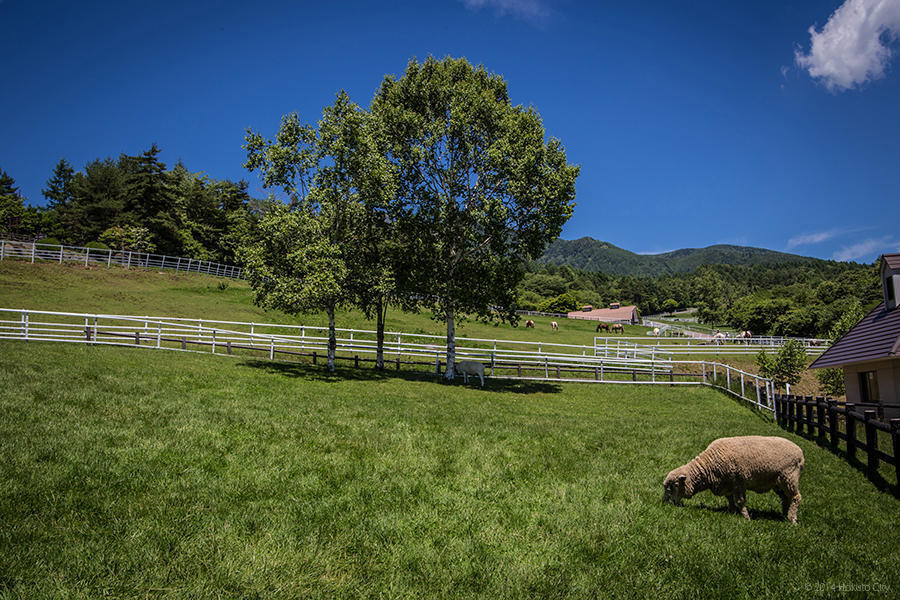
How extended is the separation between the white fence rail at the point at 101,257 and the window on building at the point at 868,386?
4720 centimetres

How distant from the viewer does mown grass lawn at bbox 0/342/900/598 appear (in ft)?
15.2

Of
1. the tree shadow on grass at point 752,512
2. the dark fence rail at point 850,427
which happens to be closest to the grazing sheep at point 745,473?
the tree shadow on grass at point 752,512

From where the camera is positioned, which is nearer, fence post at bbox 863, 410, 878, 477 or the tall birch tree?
fence post at bbox 863, 410, 878, 477

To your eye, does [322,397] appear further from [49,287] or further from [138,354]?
[49,287]

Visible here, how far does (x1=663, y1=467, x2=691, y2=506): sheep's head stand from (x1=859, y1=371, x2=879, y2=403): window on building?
16.7 m

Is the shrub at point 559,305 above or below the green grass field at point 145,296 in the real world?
above

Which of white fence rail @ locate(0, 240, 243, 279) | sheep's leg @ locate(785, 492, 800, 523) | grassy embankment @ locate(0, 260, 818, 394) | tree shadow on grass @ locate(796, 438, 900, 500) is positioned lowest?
tree shadow on grass @ locate(796, 438, 900, 500)

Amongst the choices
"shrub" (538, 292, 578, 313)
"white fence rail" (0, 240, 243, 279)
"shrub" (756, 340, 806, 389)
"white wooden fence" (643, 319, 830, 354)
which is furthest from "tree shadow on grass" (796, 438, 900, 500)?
"shrub" (538, 292, 578, 313)

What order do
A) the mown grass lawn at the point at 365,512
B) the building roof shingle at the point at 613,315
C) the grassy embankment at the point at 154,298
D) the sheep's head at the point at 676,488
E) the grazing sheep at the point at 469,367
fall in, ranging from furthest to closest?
the building roof shingle at the point at 613,315, the grassy embankment at the point at 154,298, the grazing sheep at the point at 469,367, the sheep's head at the point at 676,488, the mown grass lawn at the point at 365,512

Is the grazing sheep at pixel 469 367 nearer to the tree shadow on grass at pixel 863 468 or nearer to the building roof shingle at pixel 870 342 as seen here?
the tree shadow on grass at pixel 863 468

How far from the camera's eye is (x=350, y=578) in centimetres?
465

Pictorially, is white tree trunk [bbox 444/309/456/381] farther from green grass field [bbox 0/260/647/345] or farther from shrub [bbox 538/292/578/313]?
shrub [bbox 538/292/578/313]

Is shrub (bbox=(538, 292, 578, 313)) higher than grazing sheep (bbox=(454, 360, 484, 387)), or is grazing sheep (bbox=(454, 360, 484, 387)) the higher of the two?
shrub (bbox=(538, 292, 578, 313))

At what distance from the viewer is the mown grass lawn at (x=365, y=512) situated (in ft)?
15.2
